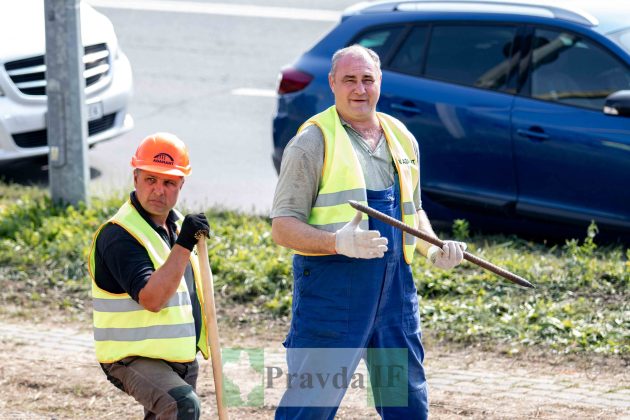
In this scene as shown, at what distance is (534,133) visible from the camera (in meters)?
8.06

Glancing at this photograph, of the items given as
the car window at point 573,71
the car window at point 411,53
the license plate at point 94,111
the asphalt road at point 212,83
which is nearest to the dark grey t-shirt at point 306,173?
the car window at point 573,71

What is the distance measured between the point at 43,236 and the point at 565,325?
12.0 ft

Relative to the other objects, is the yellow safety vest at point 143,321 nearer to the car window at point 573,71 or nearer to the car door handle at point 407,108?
the car door handle at point 407,108

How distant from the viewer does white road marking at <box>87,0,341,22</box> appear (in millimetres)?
17766

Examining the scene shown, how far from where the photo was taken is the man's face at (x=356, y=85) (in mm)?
4648

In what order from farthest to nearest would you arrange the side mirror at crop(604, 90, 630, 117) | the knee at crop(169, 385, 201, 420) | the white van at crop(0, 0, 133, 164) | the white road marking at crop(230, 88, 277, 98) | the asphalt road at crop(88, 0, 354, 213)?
1. the white road marking at crop(230, 88, 277, 98)
2. the asphalt road at crop(88, 0, 354, 213)
3. the white van at crop(0, 0, 133, 164)
4. the side mirror at crop(604, 90, 630, 117)
5. the knee at crop(169, 385, 201, 420)

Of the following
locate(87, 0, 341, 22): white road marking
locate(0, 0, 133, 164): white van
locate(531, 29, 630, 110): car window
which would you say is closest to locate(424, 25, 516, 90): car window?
locate(531, 29, 630, 110): car window

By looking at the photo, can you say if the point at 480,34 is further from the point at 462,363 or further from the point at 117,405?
the point at 117,405

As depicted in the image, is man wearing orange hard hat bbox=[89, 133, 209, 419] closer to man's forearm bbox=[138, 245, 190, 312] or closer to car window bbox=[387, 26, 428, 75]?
man's forearm bbox=[138, 245, 190, 312]

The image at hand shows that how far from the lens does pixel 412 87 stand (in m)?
8.54

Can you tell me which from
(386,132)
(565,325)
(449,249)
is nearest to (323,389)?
(449,249)

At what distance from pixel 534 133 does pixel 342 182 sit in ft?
12.4

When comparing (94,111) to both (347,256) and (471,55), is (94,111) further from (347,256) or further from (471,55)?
(347,256)

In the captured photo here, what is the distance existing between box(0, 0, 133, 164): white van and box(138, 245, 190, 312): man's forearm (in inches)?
216
